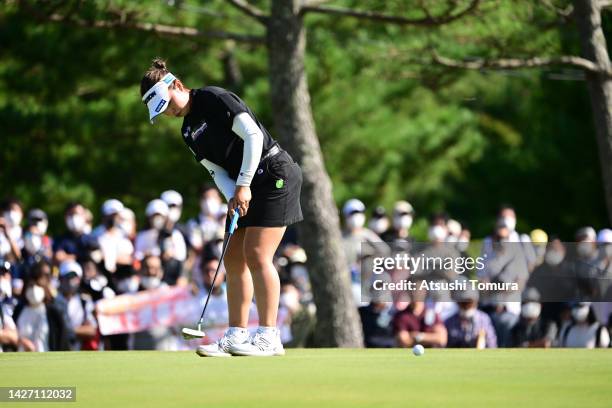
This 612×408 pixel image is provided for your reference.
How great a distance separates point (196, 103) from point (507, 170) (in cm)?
2604

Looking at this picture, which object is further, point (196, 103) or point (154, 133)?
point (154, 133)

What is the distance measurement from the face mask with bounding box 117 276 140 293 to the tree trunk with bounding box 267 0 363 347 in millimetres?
1813

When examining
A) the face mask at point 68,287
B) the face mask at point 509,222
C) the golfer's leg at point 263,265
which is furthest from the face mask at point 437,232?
the golfer's leg at point 263,265

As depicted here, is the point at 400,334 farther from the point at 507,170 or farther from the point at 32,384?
the point at 507,170

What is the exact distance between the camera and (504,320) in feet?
40.1

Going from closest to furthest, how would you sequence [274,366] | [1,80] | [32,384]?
[32,384] → [274,366] → [1,80]

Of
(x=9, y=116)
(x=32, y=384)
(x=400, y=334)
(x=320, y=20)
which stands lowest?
(x=400, y=334)

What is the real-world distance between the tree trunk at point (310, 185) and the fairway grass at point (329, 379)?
15.1ft

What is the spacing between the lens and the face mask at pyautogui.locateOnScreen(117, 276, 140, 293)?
1301 centimetres

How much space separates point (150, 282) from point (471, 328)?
10.7 feet

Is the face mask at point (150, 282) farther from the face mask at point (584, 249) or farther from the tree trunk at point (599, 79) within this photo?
the tree trunk at point (599, 79)

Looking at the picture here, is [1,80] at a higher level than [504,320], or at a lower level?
higher

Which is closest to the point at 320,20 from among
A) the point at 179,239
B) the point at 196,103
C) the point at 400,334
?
the point at 179,239

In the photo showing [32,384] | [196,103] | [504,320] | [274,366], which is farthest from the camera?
[504,320]
